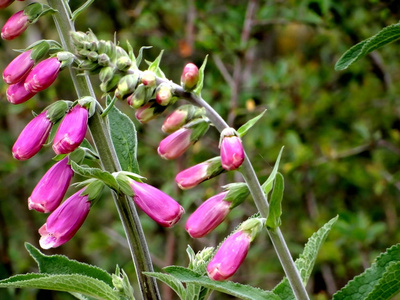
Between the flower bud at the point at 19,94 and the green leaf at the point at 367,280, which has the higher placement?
the flower bud at the point at 19,94

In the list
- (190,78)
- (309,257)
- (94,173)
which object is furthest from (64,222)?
(309,257)

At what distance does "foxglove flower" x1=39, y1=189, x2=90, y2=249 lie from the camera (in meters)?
1.23

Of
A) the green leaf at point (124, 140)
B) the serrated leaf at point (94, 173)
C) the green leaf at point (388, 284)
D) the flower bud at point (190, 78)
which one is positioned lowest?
the green leaf at point (388, 284)

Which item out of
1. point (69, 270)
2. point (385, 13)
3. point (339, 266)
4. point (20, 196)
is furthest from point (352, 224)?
point (20, 196)

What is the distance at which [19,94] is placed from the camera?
1.26 metres

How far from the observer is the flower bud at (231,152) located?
1096mm

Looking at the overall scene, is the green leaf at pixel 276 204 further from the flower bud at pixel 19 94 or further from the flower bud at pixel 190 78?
the flower bud at pixel 19 94

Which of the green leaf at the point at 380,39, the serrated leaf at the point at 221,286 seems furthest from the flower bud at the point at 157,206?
the green leaf at the point at 380,39

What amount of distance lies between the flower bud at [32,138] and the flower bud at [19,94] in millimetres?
55

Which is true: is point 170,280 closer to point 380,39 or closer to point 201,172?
point 201,172

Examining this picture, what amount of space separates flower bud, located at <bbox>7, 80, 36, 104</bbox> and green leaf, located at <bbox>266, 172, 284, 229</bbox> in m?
0.54

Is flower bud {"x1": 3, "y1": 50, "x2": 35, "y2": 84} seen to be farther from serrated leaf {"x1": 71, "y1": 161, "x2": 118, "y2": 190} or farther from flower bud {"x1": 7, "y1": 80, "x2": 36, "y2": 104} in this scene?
serrated leaf {"x1": 71, "y1": 161, "x2": 118, "y2": 190}

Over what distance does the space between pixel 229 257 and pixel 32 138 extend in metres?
0.46

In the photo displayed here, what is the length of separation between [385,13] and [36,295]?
2201mm
